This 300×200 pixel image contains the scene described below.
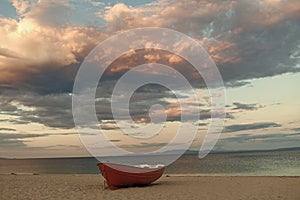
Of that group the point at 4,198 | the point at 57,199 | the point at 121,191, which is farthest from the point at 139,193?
the point at 4,198

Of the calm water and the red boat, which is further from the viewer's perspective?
the calm water

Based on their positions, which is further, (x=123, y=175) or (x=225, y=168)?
(x=225, y=168)

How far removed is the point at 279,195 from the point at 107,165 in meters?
9.19

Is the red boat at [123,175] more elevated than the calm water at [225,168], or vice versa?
the red boat at [123,175]

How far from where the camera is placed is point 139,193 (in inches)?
712

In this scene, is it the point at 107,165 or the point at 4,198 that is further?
the point at 107,165

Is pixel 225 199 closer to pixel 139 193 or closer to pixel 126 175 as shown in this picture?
pixel 139 193

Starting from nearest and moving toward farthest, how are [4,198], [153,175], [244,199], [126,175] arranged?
1. [244,199]
2. [4,198]
3. [126,175]
4. [153,175]

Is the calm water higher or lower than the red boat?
lower

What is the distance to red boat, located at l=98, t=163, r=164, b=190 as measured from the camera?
2017 cm

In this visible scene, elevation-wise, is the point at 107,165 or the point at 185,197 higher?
the point at 107,165

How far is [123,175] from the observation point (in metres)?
20.3

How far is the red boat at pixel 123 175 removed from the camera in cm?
2017

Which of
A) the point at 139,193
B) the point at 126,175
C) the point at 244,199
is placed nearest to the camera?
Answer: the point at 244,199
